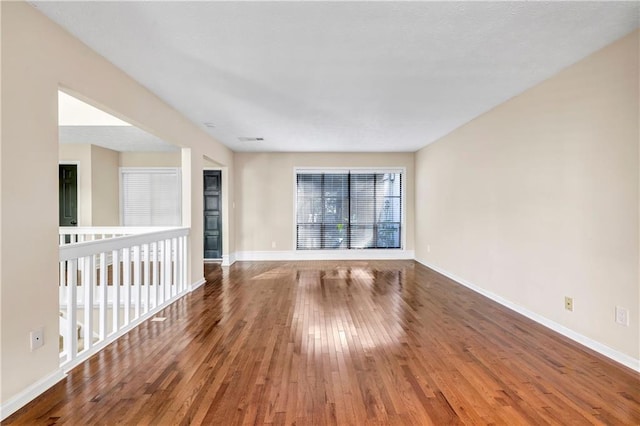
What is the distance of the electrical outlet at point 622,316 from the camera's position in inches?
94.1

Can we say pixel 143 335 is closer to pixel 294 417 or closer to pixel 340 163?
pixel 294 417

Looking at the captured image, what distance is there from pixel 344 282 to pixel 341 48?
357cm

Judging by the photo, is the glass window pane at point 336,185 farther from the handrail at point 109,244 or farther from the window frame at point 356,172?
the handrail at point 109,244

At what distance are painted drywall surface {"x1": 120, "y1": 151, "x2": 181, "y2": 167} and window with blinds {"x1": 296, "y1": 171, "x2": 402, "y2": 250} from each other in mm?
2974

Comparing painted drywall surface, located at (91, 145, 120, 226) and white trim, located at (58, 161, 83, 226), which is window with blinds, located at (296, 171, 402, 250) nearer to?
painted drywall surface, located at (91, 145, 120, 226)

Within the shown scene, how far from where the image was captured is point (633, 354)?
2.34 meters

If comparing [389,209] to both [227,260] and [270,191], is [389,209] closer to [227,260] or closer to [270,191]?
[270,191]

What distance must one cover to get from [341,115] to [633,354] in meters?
3.68

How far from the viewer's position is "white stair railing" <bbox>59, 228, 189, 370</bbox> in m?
2.44

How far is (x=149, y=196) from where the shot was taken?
7062 millimetres

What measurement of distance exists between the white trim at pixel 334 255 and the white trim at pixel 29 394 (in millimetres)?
5048

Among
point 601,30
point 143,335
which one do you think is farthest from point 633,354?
point 143,335

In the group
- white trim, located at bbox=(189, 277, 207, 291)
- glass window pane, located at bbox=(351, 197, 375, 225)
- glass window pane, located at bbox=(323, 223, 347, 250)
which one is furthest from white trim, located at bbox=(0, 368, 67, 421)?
glass window pane, located at bbox=(351, 197, 375, 225)

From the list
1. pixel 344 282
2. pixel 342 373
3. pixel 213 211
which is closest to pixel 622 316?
pixel 342 373
